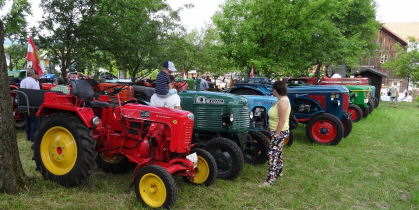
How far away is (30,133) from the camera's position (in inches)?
250

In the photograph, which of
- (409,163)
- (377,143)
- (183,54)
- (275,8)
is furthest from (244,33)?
(409,163)

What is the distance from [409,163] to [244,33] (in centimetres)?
790

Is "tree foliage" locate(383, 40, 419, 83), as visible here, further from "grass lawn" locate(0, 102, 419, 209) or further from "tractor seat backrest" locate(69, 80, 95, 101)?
"tractor seat backrest" locate(69, 80, 95, 101)

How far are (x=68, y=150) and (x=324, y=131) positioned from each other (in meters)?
5.76

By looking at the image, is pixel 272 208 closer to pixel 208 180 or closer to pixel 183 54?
pixel 208 180

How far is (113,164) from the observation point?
4879 mm

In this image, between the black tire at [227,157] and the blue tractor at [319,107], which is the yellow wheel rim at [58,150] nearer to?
the black tire at [227,157]

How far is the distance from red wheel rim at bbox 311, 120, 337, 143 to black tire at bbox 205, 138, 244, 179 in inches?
148

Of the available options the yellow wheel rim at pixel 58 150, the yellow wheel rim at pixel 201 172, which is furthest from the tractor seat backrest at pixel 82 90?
the yellow wheel rim at pixel 201 172

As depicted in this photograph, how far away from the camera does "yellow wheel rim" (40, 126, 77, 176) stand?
13.6 ft

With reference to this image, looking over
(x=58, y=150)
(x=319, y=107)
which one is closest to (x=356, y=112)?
(x=319, y=107)

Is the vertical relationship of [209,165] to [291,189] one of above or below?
above

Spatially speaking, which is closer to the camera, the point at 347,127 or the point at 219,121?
the point at 219,121

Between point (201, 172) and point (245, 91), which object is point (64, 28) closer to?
point (245, 91)
